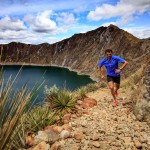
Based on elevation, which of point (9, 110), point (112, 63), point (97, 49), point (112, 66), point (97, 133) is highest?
point (97, 49)

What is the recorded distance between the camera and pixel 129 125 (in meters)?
7.46

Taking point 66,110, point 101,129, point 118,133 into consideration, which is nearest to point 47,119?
point 66,110

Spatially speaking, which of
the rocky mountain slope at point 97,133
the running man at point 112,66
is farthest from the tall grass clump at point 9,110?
the running man at point 112,66

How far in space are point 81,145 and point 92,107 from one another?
122 inches

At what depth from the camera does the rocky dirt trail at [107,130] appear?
6.41m

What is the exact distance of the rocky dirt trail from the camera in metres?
6.41

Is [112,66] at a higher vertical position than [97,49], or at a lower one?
lower

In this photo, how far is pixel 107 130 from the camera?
7.22m

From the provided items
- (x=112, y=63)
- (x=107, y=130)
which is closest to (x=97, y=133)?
(x=107, y=130)

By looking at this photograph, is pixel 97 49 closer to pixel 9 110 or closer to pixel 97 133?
pixel 97 133

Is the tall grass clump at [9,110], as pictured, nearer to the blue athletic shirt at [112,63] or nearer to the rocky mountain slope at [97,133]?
the rocky mountain slope at [97,133]

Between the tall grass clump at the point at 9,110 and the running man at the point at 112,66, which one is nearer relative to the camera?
the tall grass clump at the point at 9,110

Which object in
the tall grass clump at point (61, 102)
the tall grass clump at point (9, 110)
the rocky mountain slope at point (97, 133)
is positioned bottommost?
the rocky mountain slope at point (97, 133)

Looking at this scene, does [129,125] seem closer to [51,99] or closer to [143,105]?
[143,105]
